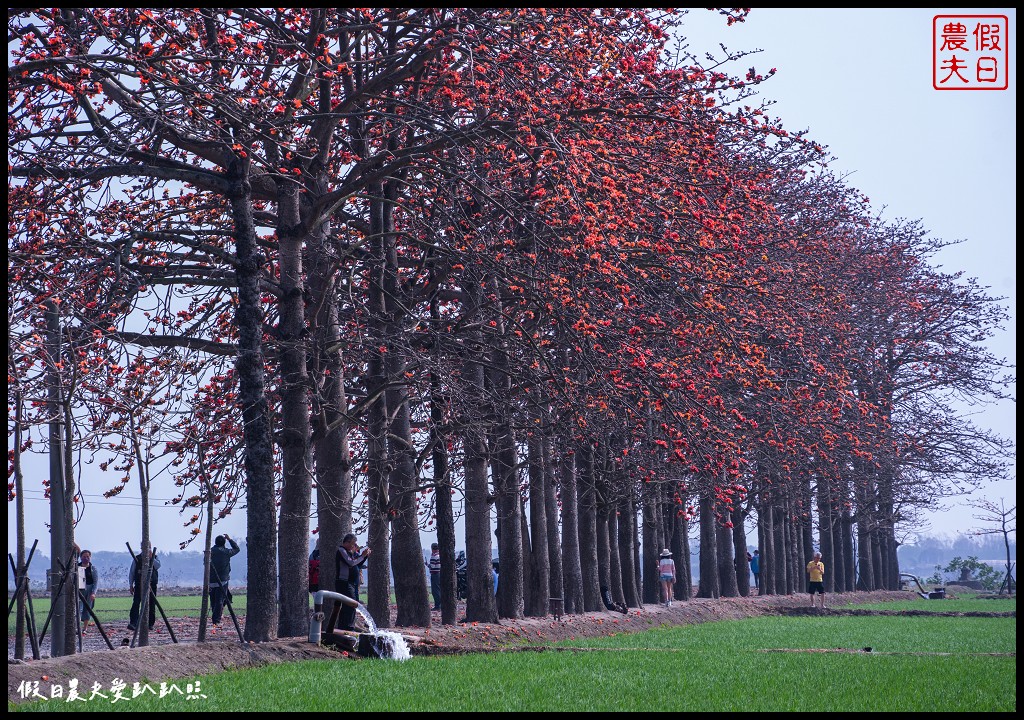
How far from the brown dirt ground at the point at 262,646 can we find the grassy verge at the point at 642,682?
47cm

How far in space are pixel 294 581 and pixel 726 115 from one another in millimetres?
9108

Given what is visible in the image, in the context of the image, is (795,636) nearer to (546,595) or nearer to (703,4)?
(546,595)

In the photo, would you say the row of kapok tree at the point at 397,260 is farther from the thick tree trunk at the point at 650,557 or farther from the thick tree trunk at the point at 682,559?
the thick tree trunk at the point at 682,559

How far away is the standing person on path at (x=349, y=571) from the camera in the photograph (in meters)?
18.6

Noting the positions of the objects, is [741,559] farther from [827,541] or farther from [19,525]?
[19,525]

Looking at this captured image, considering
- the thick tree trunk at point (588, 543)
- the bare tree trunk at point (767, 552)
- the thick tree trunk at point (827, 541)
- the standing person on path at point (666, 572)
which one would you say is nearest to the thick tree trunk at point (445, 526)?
the thick tree trunk at point (588, 543)

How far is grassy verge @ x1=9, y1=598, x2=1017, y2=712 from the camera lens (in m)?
12.0

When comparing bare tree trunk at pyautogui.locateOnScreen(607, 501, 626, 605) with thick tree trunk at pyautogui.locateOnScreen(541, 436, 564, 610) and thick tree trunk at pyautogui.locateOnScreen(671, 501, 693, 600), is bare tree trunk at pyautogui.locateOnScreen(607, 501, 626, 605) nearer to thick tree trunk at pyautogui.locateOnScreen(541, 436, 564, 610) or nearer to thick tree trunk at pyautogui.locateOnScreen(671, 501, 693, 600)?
thick tree trunk at pyautogui.locateOnScreen(541, 436, 564, 610)

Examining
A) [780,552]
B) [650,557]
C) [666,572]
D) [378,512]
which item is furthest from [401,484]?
[780,552]

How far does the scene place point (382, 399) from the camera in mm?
21875

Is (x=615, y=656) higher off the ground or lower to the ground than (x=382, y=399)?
lower

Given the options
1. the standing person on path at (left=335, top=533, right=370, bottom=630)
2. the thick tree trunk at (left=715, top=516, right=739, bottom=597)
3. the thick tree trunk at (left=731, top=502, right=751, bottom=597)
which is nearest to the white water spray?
the standing person on path at (left=335, top=533, right=370, bottom=630)

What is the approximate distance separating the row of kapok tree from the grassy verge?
111 inches

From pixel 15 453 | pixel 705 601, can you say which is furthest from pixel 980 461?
pixel 15 453
